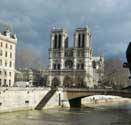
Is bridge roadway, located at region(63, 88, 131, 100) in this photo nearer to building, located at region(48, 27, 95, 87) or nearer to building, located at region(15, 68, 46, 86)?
A: building, located at region(48, 27, 95, 87)

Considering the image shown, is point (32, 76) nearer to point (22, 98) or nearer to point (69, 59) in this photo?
point (69, 59)

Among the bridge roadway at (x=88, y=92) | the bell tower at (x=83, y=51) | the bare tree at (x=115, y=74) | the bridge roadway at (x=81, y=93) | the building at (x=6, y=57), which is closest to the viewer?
the bridge roadway at (x=88, y=92)

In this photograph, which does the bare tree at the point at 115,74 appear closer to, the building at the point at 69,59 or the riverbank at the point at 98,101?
the building at the point at 69,59

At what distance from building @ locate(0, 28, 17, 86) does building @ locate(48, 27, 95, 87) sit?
61.2m

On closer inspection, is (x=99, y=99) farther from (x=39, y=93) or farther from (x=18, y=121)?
(x=18, y=121)

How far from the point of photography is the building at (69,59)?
556 feet

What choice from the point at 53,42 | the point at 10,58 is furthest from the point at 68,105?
the point at 53,42

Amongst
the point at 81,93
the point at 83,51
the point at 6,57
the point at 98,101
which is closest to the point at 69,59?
the point at 83,51

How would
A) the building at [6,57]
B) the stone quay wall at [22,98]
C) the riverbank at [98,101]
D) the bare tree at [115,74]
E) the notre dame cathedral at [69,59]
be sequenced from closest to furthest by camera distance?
the stone quay wall at [22,98]
the building at [6,57]
the riverbank at [98,101]
the bare tree at [115,74]
the notre dame cathedral at [69,59]

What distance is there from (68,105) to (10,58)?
71.5 ft

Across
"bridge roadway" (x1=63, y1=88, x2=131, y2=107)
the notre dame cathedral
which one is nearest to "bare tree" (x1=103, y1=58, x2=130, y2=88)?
the notre dame cathedral

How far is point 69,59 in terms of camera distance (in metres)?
175

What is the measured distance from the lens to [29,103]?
278ft

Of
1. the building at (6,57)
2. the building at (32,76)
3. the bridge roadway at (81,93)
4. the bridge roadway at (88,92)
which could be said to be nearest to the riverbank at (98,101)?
the bridge roadway at (81,93)
